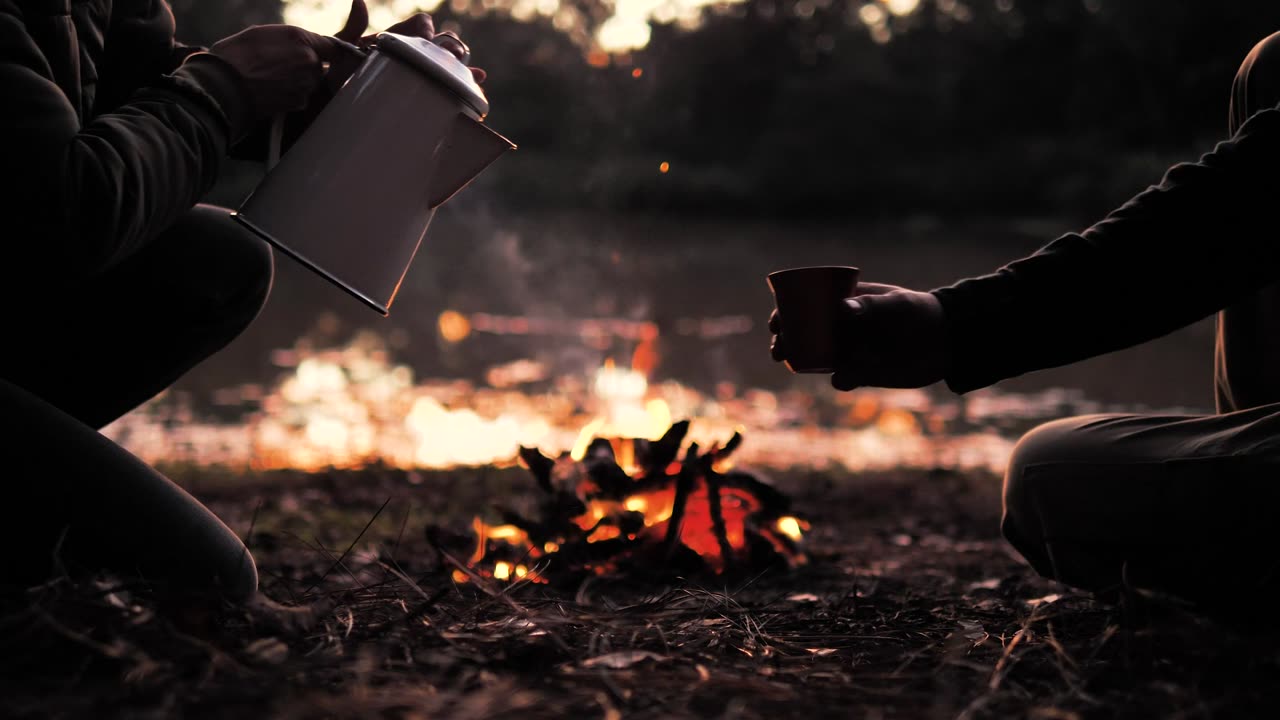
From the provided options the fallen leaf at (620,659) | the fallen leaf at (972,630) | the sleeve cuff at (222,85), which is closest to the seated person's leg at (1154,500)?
the fallen leaf at (972,630)

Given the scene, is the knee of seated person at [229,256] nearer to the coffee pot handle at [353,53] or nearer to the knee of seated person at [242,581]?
the coffee pot handle at [353,53]

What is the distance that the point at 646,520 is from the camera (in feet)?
8.43

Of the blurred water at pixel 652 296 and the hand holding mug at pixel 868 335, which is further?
the blurred water at pixel 652 296

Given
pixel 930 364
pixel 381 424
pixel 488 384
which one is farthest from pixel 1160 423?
pixel 488 384

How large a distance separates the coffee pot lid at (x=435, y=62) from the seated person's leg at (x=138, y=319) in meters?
0.62

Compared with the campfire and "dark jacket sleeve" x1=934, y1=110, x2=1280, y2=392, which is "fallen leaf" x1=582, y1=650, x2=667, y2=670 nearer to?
"dark jacket sleeve" x1=934, y1=110, x2=1280, y2=392

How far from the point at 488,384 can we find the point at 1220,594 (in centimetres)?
605

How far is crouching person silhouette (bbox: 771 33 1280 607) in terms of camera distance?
151 cm

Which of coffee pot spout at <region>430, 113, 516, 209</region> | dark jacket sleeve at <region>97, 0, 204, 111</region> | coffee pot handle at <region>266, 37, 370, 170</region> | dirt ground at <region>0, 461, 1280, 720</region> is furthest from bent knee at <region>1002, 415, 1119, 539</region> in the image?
dark jacket sleeve at <region>97, 0, 204, 111</region>

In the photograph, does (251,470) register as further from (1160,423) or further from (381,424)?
(1160,423)

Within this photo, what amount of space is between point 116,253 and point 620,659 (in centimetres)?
92

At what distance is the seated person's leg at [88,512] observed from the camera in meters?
1.53

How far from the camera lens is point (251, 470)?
4.34m

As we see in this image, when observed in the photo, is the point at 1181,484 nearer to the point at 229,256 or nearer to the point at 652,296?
the point at 229,256
